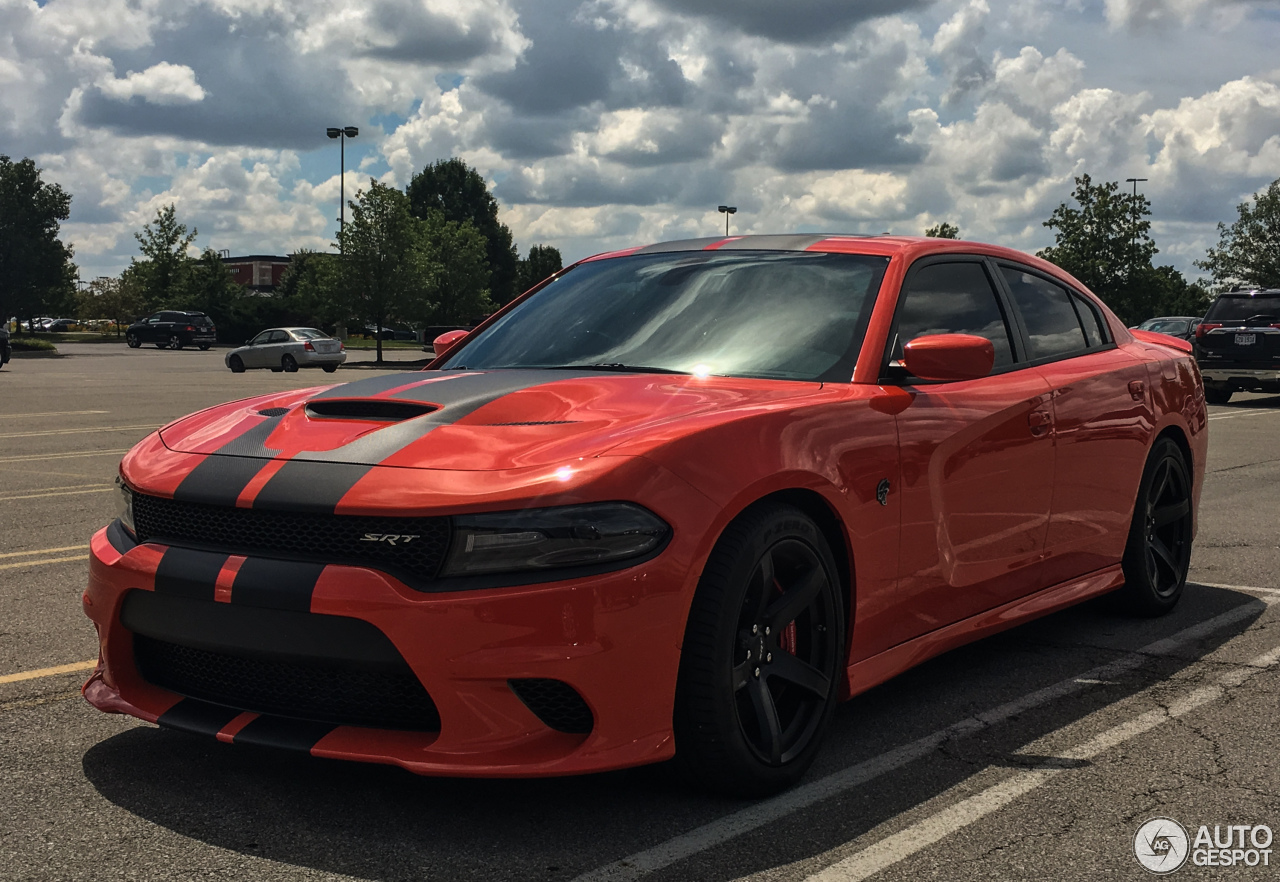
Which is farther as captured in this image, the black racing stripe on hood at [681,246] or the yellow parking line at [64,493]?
the yellow parking line at [64,493]

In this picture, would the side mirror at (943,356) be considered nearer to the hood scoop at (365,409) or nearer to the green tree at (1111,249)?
the hood scoop at (365,409)

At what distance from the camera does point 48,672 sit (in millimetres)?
4539

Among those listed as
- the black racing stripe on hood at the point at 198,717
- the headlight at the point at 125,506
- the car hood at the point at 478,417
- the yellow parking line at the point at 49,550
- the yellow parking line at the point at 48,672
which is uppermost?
the car hood at the point at 478,417

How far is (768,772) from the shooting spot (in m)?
3.34

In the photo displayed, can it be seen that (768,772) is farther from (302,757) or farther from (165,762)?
(165,762)

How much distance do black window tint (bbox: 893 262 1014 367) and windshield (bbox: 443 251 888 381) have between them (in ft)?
0.49

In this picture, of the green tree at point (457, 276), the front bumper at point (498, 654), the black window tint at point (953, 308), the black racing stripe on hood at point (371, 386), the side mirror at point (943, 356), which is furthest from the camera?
the green tree at point (457, 276)

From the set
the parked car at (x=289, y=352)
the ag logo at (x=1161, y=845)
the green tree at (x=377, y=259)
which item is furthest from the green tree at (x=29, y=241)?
the ag logo at (x=1161, y=845)

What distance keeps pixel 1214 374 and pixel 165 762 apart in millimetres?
22277

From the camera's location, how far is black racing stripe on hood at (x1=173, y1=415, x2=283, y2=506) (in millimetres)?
3205

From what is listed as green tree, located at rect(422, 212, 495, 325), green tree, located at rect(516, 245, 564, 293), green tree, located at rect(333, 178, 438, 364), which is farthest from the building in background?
green tree, located at rect(333, 178, 438, 364)

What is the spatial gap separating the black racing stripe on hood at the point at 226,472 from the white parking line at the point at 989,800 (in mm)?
1612

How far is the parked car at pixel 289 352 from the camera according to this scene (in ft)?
126

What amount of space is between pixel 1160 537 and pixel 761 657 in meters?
3.04
